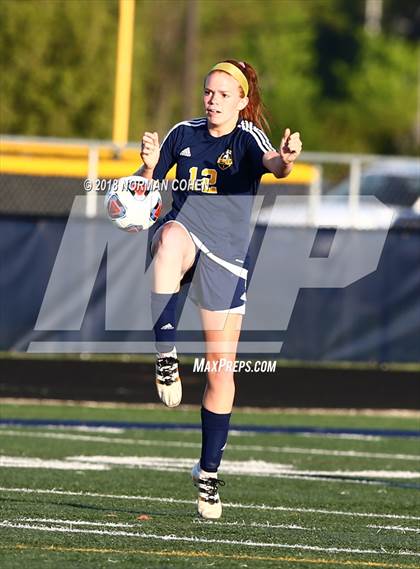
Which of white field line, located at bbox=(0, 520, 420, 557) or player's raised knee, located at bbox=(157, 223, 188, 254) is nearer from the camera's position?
white field line, located at bbox=(0, 520, 420, 557)

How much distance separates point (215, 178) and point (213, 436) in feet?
4.20

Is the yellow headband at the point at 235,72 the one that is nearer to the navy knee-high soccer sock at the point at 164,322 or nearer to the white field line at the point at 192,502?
the navy knee-high soccer sock at the point at 164,322

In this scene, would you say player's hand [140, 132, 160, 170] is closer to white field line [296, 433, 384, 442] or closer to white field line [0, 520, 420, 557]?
white field line [0, 520, 420, 557]

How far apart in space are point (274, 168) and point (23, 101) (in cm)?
2667

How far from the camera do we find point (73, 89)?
109 feet

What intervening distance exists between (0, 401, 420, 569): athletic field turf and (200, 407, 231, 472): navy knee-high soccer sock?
29 centimetres

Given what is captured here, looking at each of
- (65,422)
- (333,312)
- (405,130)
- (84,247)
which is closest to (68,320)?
(84,247)

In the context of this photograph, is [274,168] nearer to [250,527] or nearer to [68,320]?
[250,527]

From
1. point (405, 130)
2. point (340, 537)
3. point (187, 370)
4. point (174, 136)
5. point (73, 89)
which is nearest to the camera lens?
point (340, 537)

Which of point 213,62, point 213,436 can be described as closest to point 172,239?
point 213,436

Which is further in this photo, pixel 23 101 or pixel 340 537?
pixel 23 101

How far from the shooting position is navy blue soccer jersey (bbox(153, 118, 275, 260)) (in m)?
7.71

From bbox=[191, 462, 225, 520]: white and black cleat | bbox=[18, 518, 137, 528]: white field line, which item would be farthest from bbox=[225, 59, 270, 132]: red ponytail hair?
bbox=[18, 518, 137, 528]: white field line

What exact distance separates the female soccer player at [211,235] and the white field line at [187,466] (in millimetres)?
2159
